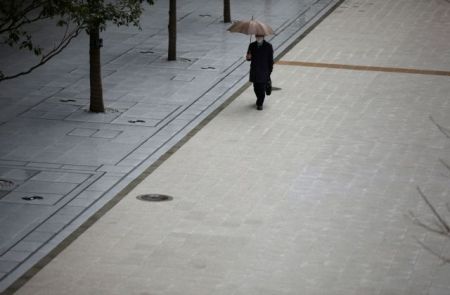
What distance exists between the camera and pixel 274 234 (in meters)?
16.1

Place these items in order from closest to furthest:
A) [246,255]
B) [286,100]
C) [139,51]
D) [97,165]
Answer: [246,255], [97,165], [286,100], [139,51]

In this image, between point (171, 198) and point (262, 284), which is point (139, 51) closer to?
point (171, 198)

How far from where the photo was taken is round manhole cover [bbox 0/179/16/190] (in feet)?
58.8

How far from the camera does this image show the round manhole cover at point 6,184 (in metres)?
17.9

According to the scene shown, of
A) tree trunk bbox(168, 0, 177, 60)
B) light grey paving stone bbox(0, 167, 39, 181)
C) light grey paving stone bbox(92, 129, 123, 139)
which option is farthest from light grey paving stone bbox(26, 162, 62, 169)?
tree trunk bbox(168, 0, 177, 60)

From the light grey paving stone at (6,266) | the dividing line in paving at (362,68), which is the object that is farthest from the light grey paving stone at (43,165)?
the dividing line in paving at (362,68)

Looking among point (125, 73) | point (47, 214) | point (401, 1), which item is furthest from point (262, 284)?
point (401, 1)

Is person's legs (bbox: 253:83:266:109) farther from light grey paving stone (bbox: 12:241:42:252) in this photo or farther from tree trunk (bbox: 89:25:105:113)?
light grey paving stone (bbox: 12:241:42:252)

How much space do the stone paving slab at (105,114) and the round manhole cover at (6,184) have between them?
0.34 ft

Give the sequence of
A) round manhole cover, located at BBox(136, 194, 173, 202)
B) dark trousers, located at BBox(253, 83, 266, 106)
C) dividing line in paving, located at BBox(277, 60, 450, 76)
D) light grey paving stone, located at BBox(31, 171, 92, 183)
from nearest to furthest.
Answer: round manhole cover, located at BBox(136, 194, 173, 202) < light grey paving stone, located at BBox(31, 171, 92, 183) < dark trousers, located at BBox(253, 83, 266, 106) < dividing line in paving, located at BBox(277, 60, 450, 76)

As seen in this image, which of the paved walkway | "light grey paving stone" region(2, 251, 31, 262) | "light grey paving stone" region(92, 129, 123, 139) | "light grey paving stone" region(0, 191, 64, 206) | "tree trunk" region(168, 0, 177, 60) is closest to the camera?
the paved walkway

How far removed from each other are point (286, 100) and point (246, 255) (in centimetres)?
888

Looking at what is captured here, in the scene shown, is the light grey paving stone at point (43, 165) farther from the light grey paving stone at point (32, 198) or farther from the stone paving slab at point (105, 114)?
the light grey paving stone at point (32, 198)

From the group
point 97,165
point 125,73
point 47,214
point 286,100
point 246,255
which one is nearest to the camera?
point 246,255
